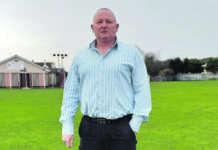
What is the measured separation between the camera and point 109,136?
2.23m

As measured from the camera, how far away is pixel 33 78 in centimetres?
3894

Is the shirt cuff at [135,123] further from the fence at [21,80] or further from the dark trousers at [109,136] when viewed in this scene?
the fence at [21,80]

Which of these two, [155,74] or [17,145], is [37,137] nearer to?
[17,145]

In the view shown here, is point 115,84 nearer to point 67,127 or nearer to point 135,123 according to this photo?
point 135,123

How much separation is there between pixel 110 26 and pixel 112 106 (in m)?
0.75

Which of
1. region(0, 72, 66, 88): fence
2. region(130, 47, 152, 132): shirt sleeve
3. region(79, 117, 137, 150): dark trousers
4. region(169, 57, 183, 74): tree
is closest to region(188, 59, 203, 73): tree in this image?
region(169, 57, 183, 74): tree

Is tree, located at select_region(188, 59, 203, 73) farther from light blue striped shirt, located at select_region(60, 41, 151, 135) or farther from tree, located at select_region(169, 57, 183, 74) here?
light blue striped shirt, located at select_region(60, 41, 151, 135)

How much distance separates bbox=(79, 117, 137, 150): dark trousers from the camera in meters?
2.21

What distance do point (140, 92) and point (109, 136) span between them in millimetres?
494

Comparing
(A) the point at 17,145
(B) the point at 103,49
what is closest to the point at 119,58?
(B) the point at 103,49

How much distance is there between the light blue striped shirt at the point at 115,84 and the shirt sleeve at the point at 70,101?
0.09 meters

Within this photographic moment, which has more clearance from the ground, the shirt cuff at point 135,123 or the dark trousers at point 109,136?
the shirt cuff at point 135,123

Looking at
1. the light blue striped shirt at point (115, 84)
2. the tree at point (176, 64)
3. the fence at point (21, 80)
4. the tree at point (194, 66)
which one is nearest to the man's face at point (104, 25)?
the light blue striped shirt at point (115, 84)

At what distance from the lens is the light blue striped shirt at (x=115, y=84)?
88.1 inches
